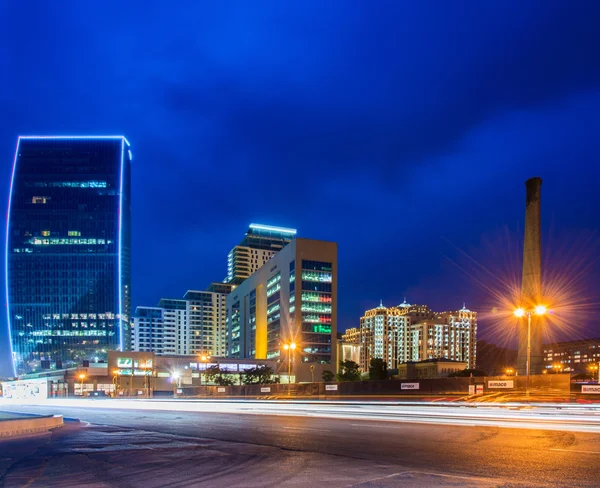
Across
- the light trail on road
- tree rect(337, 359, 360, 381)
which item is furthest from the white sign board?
tree rect(337, 359, 360, 381)

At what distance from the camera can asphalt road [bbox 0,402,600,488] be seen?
1094cm

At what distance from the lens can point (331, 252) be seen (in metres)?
160

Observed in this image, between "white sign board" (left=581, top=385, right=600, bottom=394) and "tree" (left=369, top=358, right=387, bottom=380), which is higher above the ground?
"white sign board" (left=581, top=385, right=600, bottom=394)

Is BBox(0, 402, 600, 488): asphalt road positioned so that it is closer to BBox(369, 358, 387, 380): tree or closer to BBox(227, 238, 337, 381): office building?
BBox(369, 358, 387, 380): tree

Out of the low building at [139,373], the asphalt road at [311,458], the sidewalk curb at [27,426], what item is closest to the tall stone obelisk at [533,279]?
the asphalt road at [311,458]

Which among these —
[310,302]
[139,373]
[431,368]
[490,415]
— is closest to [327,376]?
[310,302]

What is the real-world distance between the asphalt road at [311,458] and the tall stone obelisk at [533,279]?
150 ft

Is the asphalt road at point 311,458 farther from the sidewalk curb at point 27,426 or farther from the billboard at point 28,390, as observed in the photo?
the billboard at point 28,390

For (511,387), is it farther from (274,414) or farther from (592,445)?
(592,445)

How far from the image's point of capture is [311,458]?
13.8m

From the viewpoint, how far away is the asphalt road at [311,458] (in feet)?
35.9

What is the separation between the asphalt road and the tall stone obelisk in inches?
1800

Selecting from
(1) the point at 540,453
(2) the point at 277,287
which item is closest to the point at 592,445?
(1) the point at 540,453

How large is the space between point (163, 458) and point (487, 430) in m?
10.6
